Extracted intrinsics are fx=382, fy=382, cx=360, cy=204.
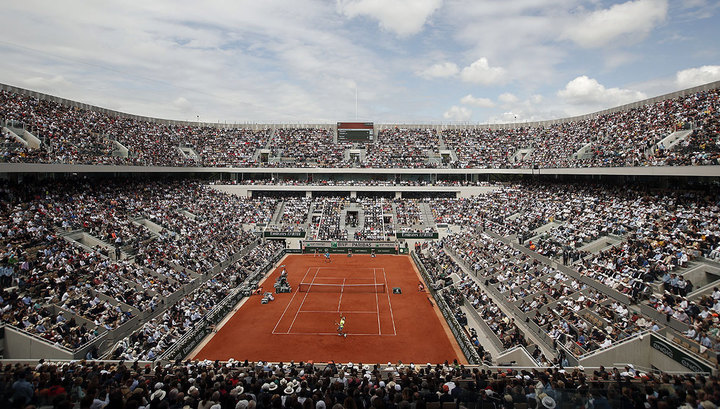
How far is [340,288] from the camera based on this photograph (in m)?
33.8

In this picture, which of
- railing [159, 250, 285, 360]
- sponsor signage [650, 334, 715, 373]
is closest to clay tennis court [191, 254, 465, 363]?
railing [159, 250, 285, 360]

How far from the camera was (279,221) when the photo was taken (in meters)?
52.7

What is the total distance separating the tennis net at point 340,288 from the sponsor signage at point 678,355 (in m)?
19.8

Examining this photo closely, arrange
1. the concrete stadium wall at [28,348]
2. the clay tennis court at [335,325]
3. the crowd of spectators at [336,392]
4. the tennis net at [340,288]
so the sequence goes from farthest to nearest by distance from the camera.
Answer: the tennis net at [340,288]
the clay tennis court at [335,325]
the concrete stadium wall at [28,348]
the crowd of spectators at [336,392]

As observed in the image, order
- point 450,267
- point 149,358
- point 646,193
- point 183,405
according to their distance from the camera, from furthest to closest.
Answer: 1. point 450,267
2. point 646,193
3. point 149,358
4. point 183,405

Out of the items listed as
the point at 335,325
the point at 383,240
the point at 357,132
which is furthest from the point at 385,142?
the point at 335,325

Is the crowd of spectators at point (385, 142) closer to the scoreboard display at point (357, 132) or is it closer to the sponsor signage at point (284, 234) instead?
the scoreboard display at point (357, 132)

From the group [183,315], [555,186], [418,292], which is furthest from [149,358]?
[555,186]

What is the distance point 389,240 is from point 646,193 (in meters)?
27.2

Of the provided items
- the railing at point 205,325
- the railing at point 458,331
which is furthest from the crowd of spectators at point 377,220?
the railing at point 205,325

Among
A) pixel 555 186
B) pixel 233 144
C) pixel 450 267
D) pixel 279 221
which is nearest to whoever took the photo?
pixel 450 267

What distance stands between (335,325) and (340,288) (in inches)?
332

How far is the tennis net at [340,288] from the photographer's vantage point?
3291 cm

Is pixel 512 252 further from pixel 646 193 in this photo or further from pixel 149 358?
pixel 149 358
